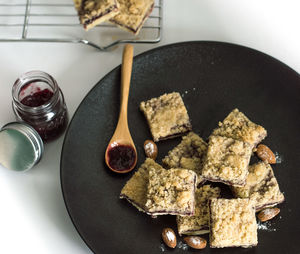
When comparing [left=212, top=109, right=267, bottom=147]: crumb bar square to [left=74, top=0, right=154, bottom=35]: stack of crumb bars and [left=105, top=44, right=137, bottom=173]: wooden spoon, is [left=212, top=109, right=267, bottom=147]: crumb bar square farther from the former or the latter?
[left=74, top=0, right=154, bottom=35]: stack of crumb bars

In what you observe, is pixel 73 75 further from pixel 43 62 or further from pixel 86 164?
pixel 86 164

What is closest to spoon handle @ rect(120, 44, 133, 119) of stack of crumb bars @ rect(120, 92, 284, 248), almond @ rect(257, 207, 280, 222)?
stack of crumb bars @ rect(120, 92, 284, 248)

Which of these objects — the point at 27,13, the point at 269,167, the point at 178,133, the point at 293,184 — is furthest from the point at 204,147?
the point at 27,13

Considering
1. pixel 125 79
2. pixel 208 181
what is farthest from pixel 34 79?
pixel 208 181

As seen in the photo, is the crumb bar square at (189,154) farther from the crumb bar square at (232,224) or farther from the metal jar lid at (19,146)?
the metal jar lid at (19,146)

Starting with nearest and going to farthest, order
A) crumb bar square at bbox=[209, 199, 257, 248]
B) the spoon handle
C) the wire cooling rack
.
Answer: crumb bar square at bbox=[209, 199, 257, 248], the spoon handle, the wire cooling rack

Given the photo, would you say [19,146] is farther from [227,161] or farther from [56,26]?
[227,161]
